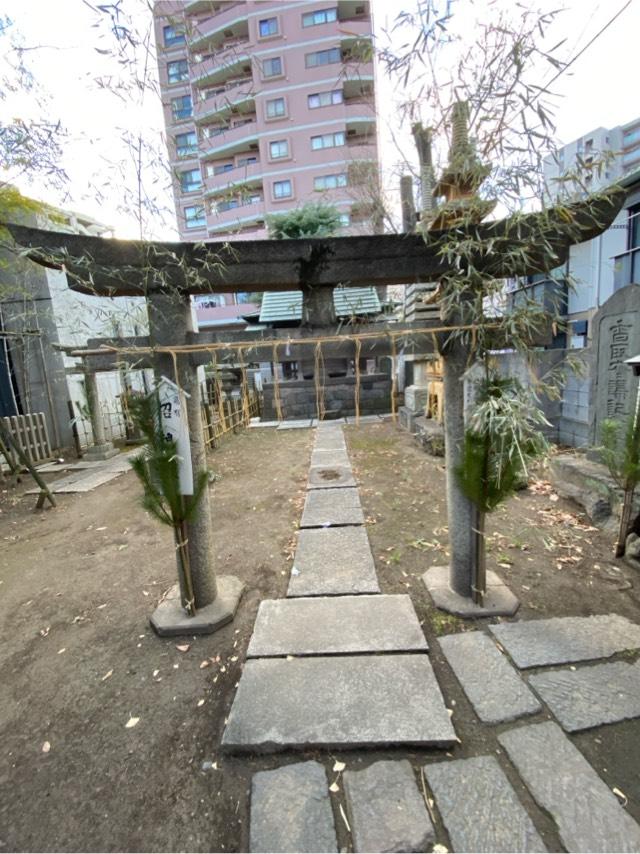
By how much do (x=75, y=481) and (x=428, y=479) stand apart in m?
6.92

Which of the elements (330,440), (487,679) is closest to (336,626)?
(487,679)

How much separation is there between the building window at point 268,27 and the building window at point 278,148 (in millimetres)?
6181

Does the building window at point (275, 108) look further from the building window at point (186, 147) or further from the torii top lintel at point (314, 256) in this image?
the torii top lintel at point (314, 256)

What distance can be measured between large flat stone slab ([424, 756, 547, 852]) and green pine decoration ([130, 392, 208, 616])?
2086mm

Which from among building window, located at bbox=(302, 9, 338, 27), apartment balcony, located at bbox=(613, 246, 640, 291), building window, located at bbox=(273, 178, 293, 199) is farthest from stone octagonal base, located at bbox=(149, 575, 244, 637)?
building window, located at bbox=(302, 9, 338, 27)

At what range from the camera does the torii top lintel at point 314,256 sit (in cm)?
239

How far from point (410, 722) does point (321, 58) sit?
3295 cm

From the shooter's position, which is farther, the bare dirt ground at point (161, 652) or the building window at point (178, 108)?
the building window at point (178, 108)

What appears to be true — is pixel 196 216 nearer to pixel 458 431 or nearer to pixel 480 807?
pixel 458 431

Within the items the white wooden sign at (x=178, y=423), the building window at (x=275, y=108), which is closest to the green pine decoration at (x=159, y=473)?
the white wooden sign at (x=178, y=423)

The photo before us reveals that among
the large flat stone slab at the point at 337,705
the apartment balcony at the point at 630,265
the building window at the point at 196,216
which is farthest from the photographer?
the apartment balcony at the point at 630,265

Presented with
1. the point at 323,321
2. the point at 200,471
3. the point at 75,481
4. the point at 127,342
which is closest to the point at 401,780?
the point at 200,471

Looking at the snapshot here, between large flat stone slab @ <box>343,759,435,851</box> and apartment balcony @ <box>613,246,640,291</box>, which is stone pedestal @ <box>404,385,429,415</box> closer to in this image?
apartment balcony @ <box>613,246,640,291</box>

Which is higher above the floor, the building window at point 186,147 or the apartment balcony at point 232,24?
the apartment balcony at point 232,24
